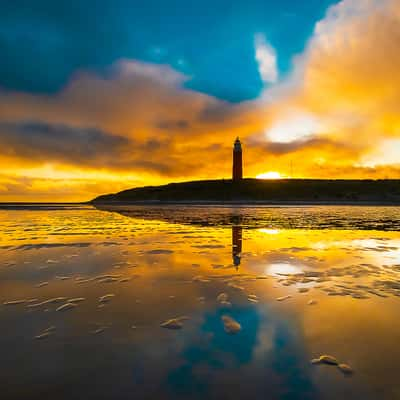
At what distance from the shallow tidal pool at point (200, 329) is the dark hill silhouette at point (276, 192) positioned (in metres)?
61.0

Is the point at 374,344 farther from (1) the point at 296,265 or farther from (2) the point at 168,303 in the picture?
(1) the point at 296,265

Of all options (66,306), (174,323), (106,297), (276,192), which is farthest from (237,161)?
(174,323)

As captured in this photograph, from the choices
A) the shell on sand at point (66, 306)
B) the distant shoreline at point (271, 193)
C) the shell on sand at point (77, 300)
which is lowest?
the shell on sand at point (77, 300)

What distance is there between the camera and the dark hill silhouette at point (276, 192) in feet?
214

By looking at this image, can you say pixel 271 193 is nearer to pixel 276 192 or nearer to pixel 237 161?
pixel 276 192

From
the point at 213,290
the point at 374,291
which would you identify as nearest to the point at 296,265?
the point at 374,291

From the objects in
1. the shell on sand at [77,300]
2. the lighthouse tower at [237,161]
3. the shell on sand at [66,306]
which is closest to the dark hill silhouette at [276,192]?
the lighthouse tower at [237,161]

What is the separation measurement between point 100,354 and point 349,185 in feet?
272

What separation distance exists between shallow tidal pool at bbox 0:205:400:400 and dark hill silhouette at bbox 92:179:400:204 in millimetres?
61004

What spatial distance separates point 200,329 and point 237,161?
83701mm

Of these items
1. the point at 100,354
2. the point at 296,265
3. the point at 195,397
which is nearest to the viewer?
the point at 195,397

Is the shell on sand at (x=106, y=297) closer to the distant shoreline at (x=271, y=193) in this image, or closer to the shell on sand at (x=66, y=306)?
the shell on sand at (x=66, y=306)

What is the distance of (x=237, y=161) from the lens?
8538 cm

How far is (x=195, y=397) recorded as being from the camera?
229cm
